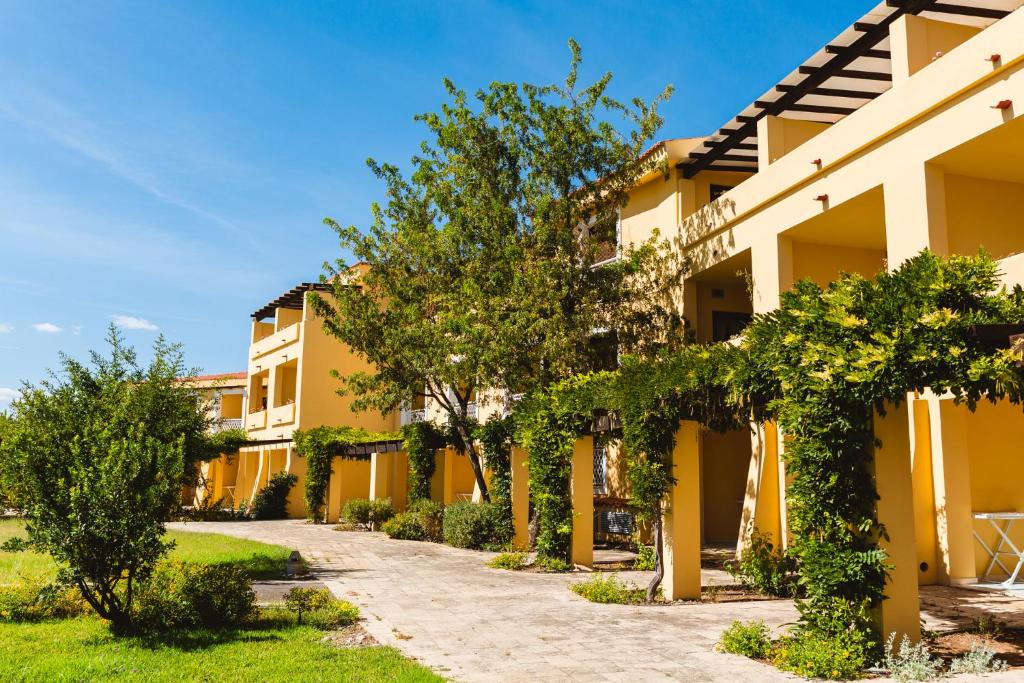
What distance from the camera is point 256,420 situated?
35719 millimetres

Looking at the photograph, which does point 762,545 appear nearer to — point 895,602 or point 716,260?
point 895,602

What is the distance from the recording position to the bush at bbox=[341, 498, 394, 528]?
24.2m

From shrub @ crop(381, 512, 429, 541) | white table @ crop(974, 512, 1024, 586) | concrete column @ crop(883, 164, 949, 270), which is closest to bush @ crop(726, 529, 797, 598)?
white table @ crop(974, 512, 1024, 586)

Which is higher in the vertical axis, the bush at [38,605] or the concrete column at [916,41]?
the concrete column at [916,41]

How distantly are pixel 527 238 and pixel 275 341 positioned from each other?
20.8 m

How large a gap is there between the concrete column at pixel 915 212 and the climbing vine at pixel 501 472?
8.34 metres

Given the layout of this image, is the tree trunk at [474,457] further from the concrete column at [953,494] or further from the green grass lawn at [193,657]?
the green grass lawn at [193,657]

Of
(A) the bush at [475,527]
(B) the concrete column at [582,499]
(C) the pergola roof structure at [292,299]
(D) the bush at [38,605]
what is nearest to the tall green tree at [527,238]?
(B) the concrete column at [582,499]

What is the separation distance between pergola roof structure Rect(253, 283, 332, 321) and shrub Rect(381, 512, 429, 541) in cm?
1201

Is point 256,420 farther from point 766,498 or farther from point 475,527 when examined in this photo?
point 766,498

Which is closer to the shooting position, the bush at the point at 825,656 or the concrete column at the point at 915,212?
A: the bush at the point at 825,656

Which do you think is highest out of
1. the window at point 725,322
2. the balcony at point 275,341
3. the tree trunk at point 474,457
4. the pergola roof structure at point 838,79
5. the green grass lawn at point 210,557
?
the pergola roof structure at point 838,79

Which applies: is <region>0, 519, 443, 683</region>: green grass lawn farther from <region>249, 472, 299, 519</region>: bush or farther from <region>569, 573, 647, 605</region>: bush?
<region>249, 472, 299, 519</region>: bush

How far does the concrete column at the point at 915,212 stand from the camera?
37.0ft
